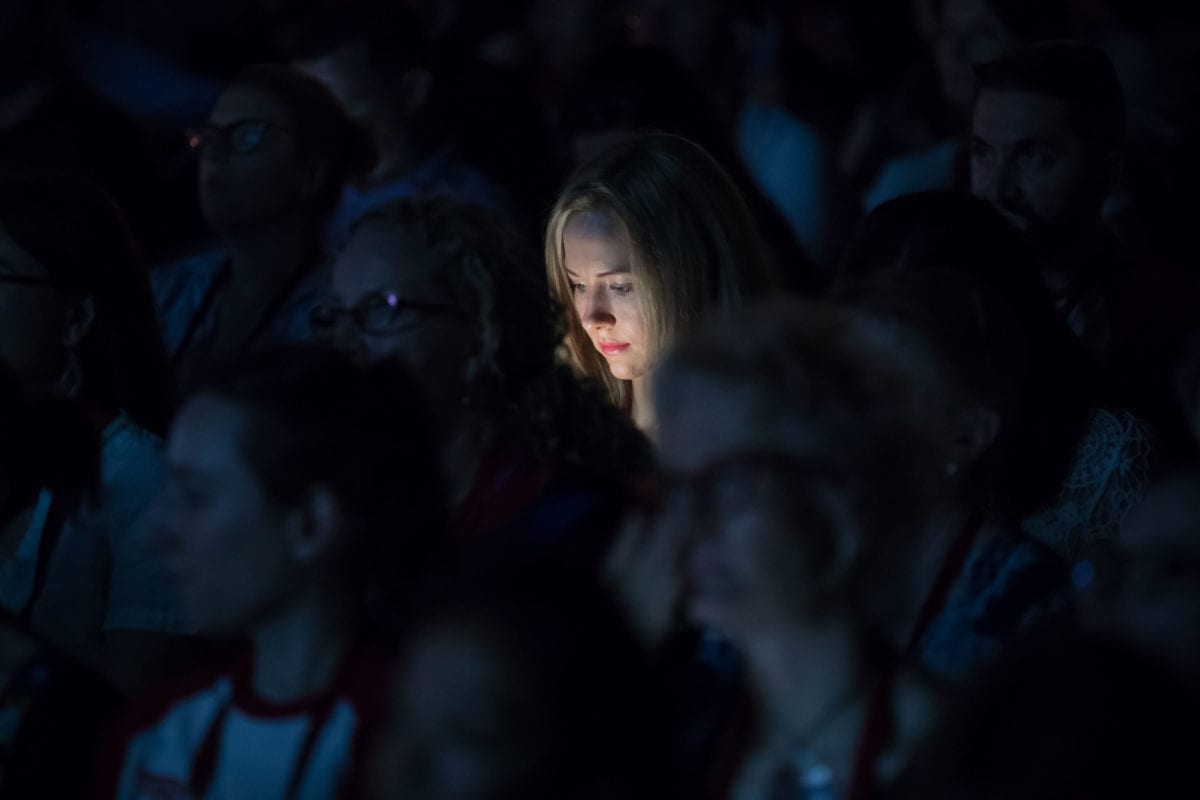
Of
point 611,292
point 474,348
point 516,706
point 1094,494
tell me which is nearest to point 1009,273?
point 1094,494

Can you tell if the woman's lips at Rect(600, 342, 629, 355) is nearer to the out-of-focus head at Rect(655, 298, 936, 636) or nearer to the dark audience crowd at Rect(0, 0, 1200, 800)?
the dark audience crowd at Rect(0, 0, 1200, 800)

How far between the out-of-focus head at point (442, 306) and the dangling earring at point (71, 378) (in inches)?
23.1

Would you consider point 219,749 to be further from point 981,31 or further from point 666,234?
point 981,31

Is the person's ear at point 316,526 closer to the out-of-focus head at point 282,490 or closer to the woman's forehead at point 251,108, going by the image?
the out-of-focus head at point 282,490

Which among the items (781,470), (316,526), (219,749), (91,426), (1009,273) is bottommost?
(91,426)

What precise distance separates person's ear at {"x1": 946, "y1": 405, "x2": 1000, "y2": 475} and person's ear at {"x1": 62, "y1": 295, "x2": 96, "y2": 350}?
1.73 metres

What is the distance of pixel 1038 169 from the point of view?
4.03 metres

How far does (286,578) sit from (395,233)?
3.02 feet

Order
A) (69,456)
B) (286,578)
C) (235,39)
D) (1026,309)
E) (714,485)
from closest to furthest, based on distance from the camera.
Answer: (714,485), (286,578), (69,456), (1026,309), (235,39)

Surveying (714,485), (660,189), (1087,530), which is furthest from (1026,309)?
(714,485)

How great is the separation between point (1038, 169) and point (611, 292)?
116cm

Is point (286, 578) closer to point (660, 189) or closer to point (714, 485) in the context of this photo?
point (714, 485)

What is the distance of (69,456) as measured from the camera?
118 inches

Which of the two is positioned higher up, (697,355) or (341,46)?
(697,355)
